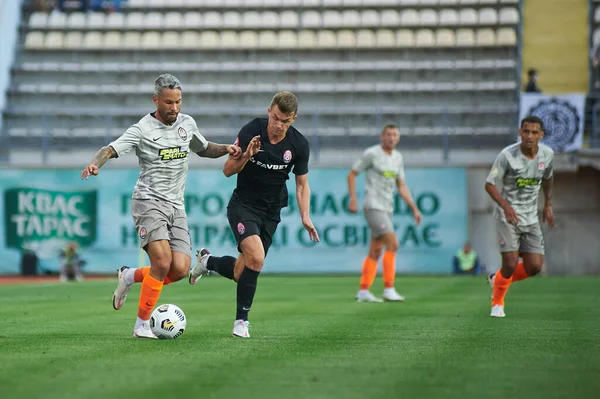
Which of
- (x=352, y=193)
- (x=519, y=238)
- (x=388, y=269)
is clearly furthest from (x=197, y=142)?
(x=388, y=269)

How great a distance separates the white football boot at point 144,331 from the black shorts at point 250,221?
968mm

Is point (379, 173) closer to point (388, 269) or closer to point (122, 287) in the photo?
point (388, 269)

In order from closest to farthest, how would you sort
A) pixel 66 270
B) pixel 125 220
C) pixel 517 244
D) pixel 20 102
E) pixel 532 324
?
pixel 532 324 → pixel 517 244 → pixel 66 270 → pixel 125 220 → pixel 20 102

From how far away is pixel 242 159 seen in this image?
8.33 m

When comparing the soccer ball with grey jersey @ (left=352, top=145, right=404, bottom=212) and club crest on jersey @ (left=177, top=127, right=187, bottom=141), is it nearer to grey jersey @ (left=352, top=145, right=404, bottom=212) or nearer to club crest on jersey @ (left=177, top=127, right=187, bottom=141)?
club crest on jersey @ (left=177, top=127, right=187, bottom=141)

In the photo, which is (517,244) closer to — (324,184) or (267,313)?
(267,313)

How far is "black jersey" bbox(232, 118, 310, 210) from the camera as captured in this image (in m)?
8.67

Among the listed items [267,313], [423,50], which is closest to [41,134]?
[423,50]

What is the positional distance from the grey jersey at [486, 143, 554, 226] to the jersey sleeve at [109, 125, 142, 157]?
3.97 metres

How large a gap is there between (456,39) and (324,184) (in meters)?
7.83

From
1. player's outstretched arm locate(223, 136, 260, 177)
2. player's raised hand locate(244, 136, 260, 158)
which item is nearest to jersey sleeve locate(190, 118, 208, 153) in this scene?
player's outstretched arm locate(223, 136, 260, 177)

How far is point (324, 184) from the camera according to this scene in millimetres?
26531

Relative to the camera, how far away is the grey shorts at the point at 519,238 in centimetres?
1076

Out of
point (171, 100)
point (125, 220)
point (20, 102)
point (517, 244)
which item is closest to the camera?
point (171, 100)
